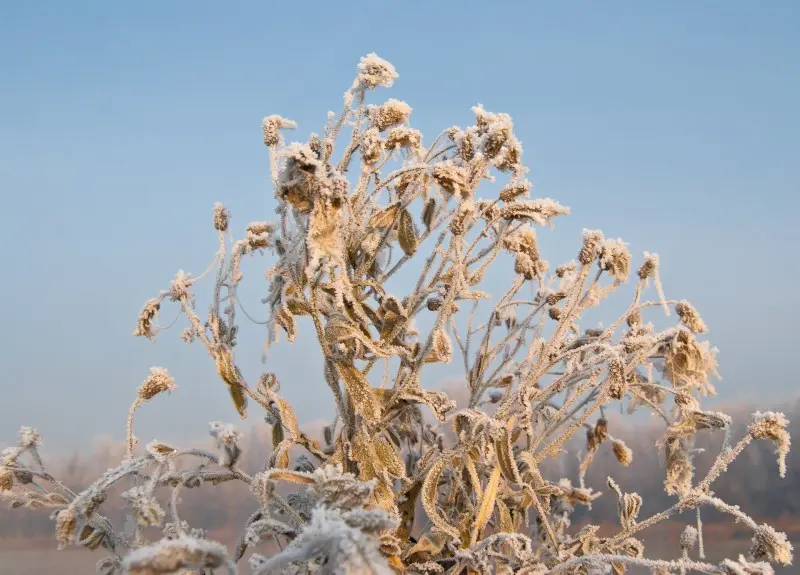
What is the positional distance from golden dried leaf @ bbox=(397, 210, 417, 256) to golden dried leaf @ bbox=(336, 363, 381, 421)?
0.23 meters

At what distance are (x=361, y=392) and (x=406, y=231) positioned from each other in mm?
276

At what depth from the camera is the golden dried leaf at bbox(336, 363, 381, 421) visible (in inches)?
46.4

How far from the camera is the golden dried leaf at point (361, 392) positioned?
3.87 feet

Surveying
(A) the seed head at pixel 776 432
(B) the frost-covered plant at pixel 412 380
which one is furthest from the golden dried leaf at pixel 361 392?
(A) the seed head at pixel 776 432

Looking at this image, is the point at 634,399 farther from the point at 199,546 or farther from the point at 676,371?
the point at 199,546

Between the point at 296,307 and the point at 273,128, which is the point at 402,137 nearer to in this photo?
the point at 273,128

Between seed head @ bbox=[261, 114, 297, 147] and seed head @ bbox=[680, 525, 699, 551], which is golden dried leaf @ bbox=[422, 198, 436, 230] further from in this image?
seed head @ bbox=[680, 525, 699, 551]

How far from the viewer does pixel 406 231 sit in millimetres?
1248

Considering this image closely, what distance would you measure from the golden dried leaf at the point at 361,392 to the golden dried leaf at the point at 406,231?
0.76ft

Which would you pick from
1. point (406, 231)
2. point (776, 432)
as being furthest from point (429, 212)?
point (776, 432)

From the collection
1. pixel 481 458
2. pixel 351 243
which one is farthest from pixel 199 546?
pixel 481 458

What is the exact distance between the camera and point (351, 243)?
123 cm

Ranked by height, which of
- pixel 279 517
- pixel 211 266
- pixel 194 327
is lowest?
pixel 279 517

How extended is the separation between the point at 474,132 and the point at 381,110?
0.61ft
